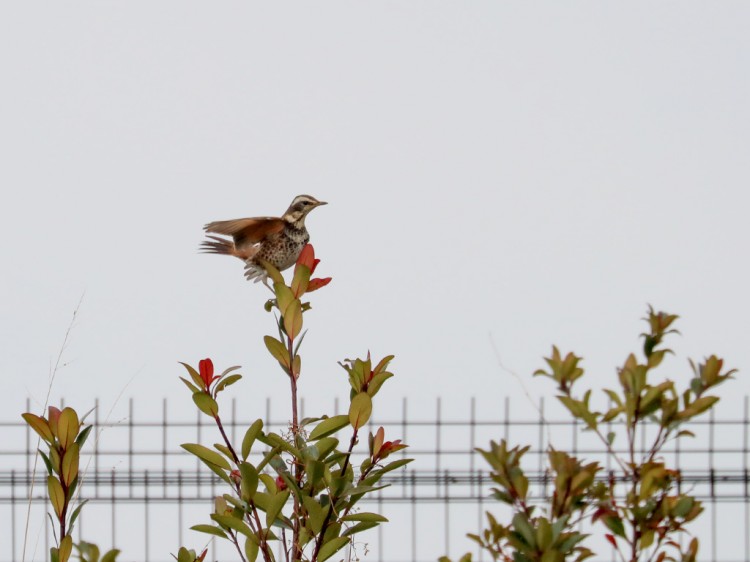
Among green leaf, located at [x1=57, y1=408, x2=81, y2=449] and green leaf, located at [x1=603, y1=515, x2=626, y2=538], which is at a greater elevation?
green leaf, located at [x1=57, y1=408, x2=81, y2=449]

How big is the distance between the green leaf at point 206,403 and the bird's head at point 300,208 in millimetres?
1568

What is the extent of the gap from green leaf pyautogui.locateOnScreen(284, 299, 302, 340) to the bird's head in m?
1.54

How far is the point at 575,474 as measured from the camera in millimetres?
2113

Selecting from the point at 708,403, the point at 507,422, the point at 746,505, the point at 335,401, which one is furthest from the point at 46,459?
the point at 746,505

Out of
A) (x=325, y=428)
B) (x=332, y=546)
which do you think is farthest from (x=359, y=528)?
(x=325, y=428)

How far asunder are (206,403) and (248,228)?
5.01ft

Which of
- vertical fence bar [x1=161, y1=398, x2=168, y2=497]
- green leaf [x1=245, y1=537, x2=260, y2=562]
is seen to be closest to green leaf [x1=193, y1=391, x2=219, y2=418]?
green leaf [x1=245, y1=537, x2=260, y2=562]

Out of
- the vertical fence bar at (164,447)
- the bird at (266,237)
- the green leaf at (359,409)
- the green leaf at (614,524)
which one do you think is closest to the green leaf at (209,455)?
the green leaf at (359,409)

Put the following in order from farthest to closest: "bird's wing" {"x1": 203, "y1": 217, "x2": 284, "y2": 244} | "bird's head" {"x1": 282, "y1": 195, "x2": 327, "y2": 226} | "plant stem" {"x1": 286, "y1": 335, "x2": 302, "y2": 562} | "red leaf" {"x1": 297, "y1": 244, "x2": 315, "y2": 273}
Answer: "bird's head" {"x1": 282, "y1": 195, "x2": 327, "y2": 226}, "bird's wing" {"x1": 203, "y1": 217, "x2": 284, "y2": 244}, "red leaf" {"x1": 297, "y1": 244, "x2": 315, "y2": 273}, "plant stem" {"x1": 286, "y1": 335, "x2": 302, "y2": 562}

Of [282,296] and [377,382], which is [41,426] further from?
[377,382]

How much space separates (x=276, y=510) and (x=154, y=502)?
6242 mm

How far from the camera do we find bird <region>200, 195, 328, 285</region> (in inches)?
142

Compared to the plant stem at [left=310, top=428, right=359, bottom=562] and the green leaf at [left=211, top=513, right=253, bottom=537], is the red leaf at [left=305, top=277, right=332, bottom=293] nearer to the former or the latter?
the plant stem at [left=310, top=428, right=359, bottom=562]

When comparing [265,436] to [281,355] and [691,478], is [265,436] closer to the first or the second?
[281,355]
